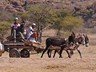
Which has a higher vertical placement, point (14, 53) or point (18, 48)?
point (18, 48)

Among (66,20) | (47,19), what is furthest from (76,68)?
(66,20)

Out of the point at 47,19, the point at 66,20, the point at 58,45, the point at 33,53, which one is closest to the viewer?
the point at 58,45

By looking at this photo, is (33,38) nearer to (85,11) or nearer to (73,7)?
(85,11)

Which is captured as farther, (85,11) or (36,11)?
(85,11)

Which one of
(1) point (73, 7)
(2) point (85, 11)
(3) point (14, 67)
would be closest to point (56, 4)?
(1) point (73, 7)

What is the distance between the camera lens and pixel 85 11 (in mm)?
108750

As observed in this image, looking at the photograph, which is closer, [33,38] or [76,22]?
[33,38]

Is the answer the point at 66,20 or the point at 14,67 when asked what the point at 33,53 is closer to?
the point at 14,67

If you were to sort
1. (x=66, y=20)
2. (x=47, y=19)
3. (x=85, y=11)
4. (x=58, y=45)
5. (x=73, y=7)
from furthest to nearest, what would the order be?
(x=73, y=7) < (x=85, y=11) < (x=66, y=20) < (x=47, y=19) < (x=58, y=45)

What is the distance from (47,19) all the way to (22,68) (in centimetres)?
4361

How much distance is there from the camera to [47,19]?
198ft

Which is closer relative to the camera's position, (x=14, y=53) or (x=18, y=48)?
(x=14, y=53)

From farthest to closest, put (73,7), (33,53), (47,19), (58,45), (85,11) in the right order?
1. (73,7)
2. (85,11)
3. (47,19)
4. (33,53)
5. (58,45)

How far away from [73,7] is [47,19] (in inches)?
2232
